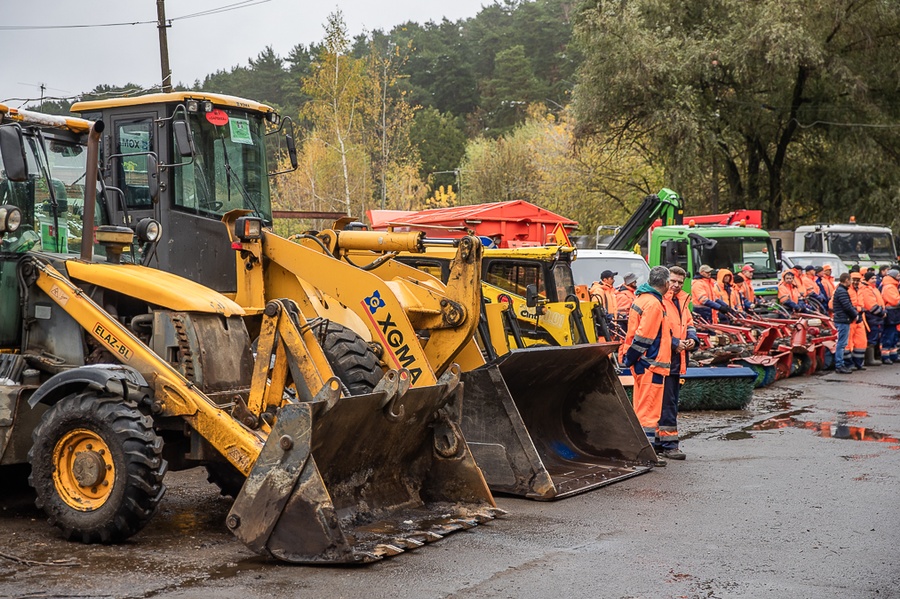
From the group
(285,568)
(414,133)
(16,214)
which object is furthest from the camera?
(414,133)

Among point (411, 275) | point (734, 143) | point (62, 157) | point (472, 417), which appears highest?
point (734, 143)

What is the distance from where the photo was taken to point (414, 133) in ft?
191

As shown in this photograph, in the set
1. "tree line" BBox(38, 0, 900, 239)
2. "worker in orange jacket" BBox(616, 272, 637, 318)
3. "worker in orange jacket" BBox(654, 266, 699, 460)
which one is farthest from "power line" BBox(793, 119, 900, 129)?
"worker in orange jacket" BBox(654, 266, 699, 460)

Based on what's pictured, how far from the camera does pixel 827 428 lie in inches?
517

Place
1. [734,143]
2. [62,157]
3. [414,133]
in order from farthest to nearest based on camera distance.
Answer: [414,133] < [734,143] < [62,157]

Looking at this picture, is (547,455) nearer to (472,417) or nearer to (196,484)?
(472,417)

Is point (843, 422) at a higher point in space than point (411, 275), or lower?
lower

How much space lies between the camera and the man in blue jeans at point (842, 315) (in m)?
20.3

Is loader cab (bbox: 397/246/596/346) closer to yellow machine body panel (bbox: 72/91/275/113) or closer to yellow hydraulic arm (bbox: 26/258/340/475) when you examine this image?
yellow machine body panel (bbox: 72/91/275/113)

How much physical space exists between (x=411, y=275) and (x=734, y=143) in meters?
25.0

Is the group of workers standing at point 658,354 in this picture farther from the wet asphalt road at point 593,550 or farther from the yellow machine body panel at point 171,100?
the yellow machine body panel at point 171,100

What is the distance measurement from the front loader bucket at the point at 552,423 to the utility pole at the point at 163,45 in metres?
11.9

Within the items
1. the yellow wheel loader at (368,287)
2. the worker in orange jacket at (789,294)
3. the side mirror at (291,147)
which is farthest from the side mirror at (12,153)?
the worker in orange jacket at (789,294)

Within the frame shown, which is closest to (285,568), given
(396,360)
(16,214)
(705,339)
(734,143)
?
(396,360)
